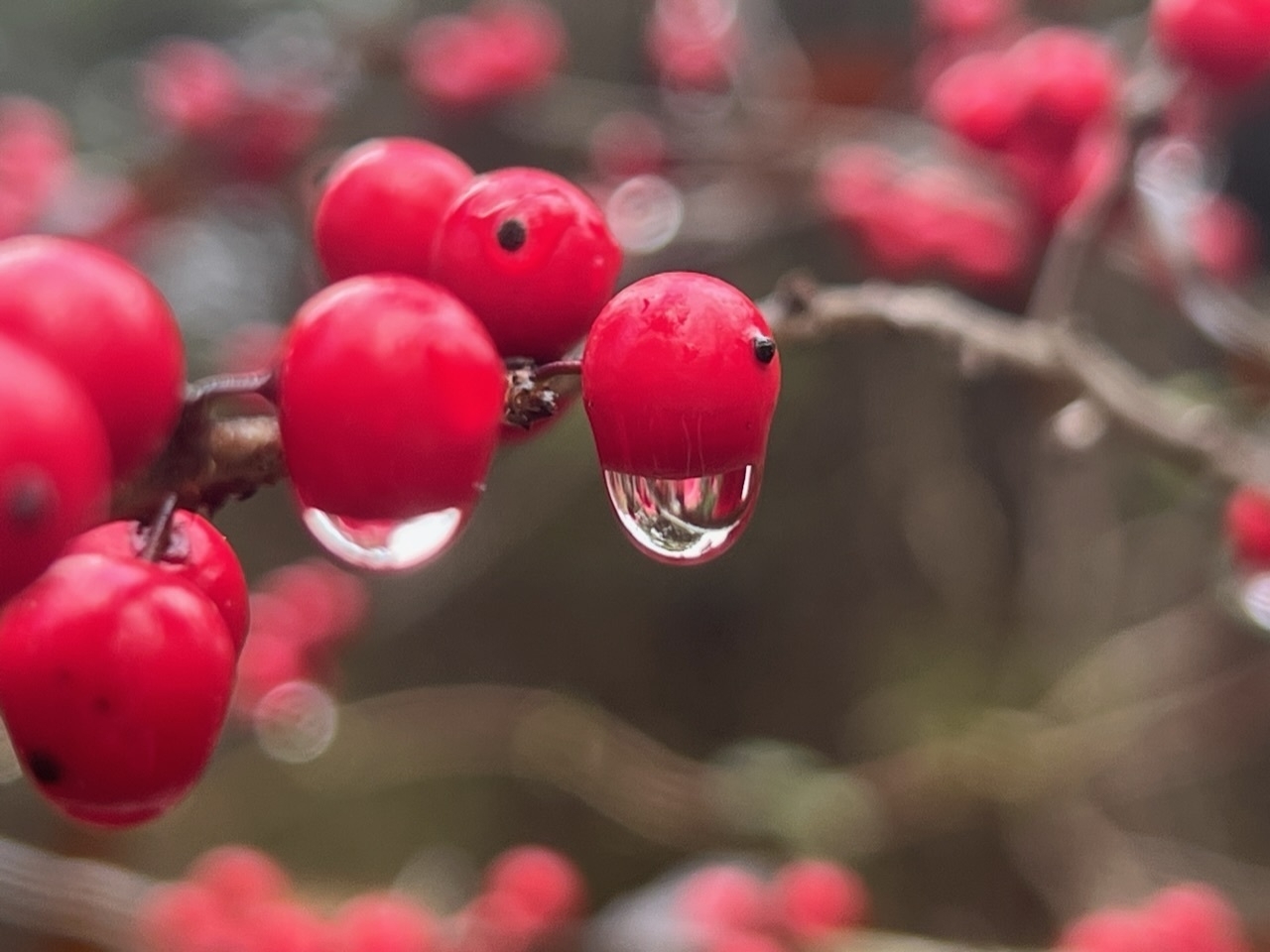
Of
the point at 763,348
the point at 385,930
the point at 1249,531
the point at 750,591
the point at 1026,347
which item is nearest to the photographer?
the point at 763,348

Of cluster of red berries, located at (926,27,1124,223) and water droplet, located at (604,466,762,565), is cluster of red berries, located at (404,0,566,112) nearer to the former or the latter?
cluster of red berries, located at (926,27,1124,223)

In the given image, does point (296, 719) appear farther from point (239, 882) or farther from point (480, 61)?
point (480, 61)

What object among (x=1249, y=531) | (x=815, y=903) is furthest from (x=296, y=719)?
(x=1249, y=531)

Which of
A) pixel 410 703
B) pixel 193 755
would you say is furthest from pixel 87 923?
pixel 410 703

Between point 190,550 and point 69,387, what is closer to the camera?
point 69,387

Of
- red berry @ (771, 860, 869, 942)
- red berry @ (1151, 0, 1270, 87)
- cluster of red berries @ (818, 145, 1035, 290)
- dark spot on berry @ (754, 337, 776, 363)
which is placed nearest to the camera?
dark spot on berry @ (754, 337, 776, 363)

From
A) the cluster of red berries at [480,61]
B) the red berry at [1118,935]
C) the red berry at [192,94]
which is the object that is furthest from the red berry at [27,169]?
the red berry at [1118,935]

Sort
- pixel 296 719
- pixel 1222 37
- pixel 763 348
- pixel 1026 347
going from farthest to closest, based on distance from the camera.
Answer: pixel 296 719 → pixel 1222 37 → pixel 1026 347 → pixel 763 348

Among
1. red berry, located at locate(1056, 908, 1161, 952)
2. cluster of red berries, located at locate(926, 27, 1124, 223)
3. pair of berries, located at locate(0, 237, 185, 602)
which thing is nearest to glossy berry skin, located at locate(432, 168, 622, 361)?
pair of berries, located at locate(0, 237, 185, 602)
